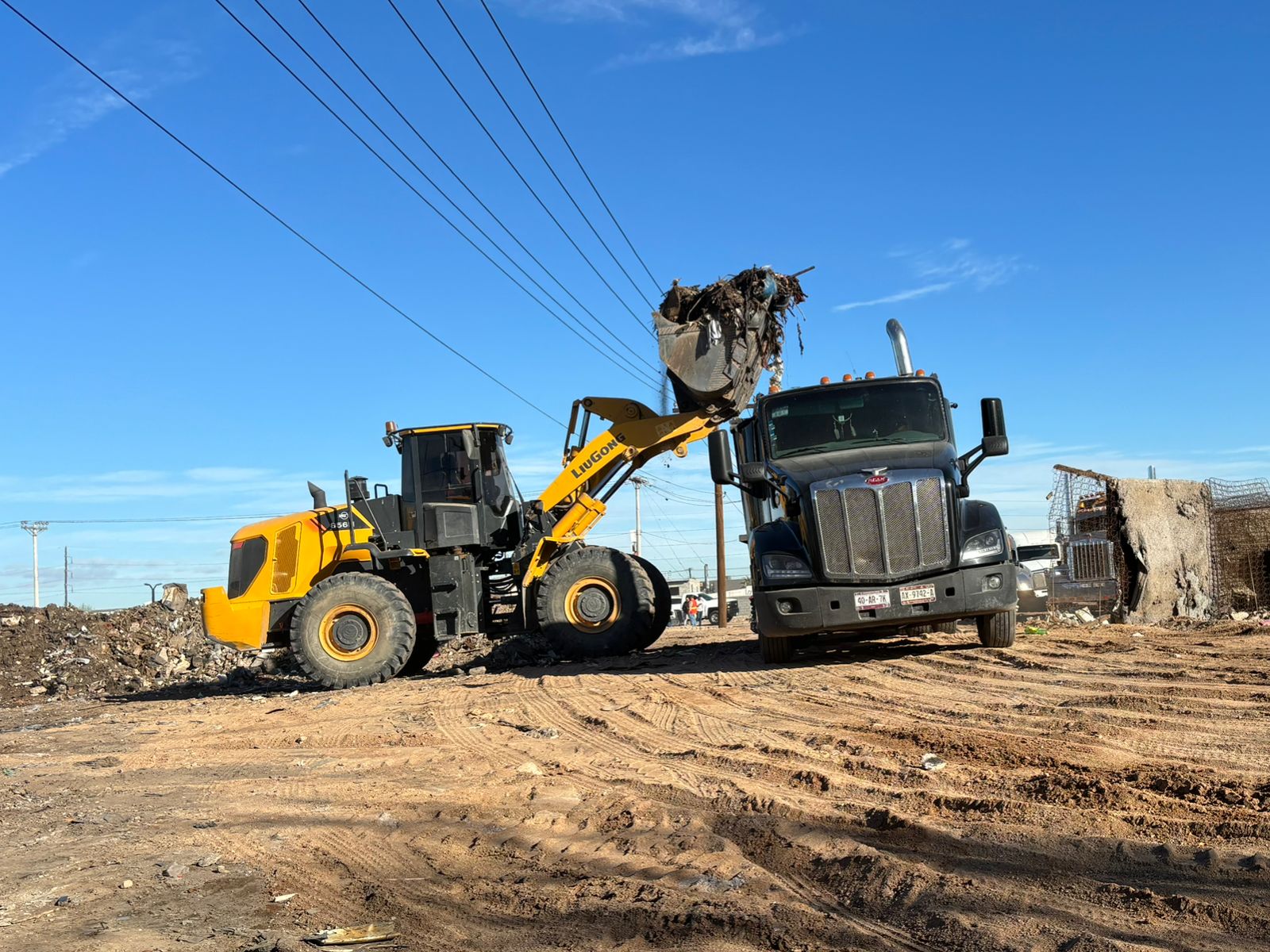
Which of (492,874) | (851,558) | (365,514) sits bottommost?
(492,874)

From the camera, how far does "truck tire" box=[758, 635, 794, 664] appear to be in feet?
36.0

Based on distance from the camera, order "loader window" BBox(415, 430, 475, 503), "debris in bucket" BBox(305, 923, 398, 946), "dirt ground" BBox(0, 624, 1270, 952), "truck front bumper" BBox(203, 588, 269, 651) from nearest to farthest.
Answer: "dirt ground" BBox(0, 624, 1270, 952)
"debris in bucket" BBox(305, 923, 398, 946)
"truck front bumper" BBox(203, 588, 269, 651)
"loader window" BBox(415, 430, 475, 503)

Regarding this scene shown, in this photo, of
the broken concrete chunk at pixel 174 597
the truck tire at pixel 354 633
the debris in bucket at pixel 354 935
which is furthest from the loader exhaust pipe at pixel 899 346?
the broken concrete chunk at pixel 174 597

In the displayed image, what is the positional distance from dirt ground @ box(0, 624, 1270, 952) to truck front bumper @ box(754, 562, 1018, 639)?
472 mm

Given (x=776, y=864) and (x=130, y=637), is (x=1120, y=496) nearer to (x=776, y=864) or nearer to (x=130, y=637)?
(x=776, y=864)

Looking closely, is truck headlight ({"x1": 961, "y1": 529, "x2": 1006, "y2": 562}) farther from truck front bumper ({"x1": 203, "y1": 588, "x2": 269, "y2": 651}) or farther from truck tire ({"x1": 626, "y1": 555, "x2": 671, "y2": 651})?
truck front bumper ({"x1": 203, "y1": 588, "x2": 269, "y2": 651})

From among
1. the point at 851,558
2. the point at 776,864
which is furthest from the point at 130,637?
the point at 776,864

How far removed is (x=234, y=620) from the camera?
535 inches

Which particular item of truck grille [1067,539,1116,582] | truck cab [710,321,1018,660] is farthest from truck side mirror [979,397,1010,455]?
truck grille [1067,539,1116,582]

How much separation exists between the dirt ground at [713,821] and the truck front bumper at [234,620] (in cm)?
376

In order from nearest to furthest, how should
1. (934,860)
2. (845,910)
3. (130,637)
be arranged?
(845,910) < (934,860) < (130,637)

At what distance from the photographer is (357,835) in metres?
5.50

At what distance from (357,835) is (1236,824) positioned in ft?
13.1

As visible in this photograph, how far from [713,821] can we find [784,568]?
5.17 meters
